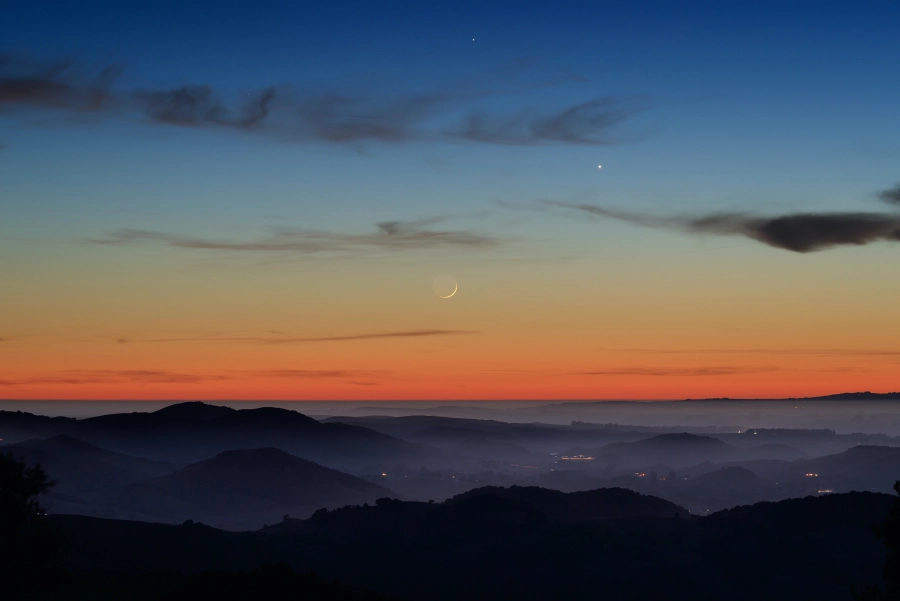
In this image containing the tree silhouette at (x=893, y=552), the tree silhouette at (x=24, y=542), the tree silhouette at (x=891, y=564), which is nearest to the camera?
the tree silhouette at (x=891, y=564)

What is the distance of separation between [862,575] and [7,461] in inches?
7452

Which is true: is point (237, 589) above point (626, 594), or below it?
above

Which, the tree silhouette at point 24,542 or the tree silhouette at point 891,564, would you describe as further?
the tree silhouette at point 24,542

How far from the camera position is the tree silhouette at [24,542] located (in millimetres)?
58225

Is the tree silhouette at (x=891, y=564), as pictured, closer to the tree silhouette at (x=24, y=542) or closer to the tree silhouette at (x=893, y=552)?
the tree silhouette at (x=893, y=552)

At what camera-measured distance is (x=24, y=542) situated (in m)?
59.8

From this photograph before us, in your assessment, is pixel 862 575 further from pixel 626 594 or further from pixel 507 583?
pixel 507 583

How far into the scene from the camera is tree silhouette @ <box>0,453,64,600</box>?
58.2 meters

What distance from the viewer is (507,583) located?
645 feet

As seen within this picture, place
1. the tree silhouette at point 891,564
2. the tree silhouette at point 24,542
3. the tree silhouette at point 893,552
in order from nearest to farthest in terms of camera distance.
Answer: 1. the tree silhouette at point 891,564
2. the tree silhouette at point 893,552
3. the tree silhouette at point 24,542

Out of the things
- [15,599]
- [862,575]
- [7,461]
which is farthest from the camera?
[862,575]

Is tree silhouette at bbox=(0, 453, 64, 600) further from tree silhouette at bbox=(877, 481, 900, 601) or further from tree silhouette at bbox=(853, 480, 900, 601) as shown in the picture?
tree silhouette at bbox=(877, 481, 900, 601)

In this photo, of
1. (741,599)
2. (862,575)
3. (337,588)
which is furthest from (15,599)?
(862,575)

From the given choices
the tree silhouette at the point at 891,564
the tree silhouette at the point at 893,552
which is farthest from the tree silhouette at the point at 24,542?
the tree silhouette at the point at 893,552
